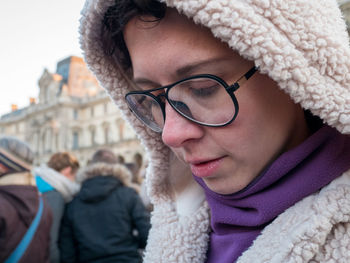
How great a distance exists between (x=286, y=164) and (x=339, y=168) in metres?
0.10

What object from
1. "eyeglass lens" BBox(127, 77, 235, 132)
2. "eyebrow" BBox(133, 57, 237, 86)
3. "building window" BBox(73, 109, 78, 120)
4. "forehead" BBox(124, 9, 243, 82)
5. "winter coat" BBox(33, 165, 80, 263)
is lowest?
"building window" BBox(73, 109, 78, 120)

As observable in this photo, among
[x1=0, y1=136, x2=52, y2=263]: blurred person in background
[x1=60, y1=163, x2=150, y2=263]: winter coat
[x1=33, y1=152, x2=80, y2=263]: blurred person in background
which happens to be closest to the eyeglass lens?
[x1=0, y1=136, x2=52, y2=263]: blurred person in background

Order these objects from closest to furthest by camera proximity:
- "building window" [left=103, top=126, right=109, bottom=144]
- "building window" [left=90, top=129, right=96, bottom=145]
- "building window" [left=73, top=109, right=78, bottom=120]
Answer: "building window" [left=103, top=126, right=109, bottom=144]
"building window" [left=90, top=129, right=96, bottom=145]
"building window" [left=73, top=109, right=78, bottom=120]

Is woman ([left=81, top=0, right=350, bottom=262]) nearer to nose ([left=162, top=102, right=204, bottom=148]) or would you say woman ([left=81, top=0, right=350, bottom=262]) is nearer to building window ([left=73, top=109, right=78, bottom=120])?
nose ([left=162, top=102, right=204, bottom=148])

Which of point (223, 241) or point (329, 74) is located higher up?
point (329, 74)

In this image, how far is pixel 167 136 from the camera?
2.26ft

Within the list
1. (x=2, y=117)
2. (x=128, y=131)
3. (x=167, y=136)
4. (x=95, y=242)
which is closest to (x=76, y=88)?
(x=128, y=131)

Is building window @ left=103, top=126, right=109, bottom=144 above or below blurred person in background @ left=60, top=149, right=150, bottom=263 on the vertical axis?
below

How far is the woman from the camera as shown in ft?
1.92

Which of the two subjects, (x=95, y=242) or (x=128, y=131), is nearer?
(x=95, y=242)

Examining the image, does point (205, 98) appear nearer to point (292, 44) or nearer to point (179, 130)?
point (179, 130)

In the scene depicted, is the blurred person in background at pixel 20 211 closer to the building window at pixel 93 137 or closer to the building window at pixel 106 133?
the building window at pixel 106 133

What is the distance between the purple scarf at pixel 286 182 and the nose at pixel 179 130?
0.54 ft

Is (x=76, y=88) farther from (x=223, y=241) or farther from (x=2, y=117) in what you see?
(x=223, y=241)
